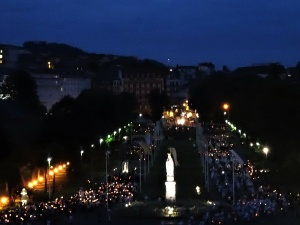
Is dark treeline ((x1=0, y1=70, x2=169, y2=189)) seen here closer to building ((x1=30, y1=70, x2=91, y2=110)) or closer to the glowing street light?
the glowing street light

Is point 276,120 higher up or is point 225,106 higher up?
point 276,120

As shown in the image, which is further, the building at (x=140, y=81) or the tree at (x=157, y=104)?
the building at (x=140, y=81)

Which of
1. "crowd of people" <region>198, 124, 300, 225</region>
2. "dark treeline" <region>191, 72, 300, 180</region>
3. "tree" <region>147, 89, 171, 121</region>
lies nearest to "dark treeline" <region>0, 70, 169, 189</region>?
"crowd of people" <region>198, 124, 300, 225</region>

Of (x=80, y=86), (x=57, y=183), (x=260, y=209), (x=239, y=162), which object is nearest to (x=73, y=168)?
(x=57, y=183)

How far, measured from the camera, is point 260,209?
1258 inches

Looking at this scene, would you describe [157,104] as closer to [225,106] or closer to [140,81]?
[225,106]

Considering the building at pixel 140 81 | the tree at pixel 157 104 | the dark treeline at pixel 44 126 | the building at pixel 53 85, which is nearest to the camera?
the dark treeline at pixel 44 126

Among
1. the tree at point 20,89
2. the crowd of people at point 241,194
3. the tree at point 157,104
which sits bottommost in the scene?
the crowd of people at point 241,194

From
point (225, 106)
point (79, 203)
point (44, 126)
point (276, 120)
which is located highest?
point (276, 120)

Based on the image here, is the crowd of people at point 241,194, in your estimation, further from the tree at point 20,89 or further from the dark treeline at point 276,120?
the tree at point 20,89

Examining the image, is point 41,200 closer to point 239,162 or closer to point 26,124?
point 239,162

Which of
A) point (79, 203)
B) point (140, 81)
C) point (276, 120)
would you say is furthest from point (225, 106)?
point (79, 203)

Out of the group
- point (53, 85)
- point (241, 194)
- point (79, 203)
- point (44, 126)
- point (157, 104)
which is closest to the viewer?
point (79, 203)

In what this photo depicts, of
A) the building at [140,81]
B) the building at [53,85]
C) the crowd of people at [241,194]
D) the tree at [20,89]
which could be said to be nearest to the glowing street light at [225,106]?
the tree at [20,89]
